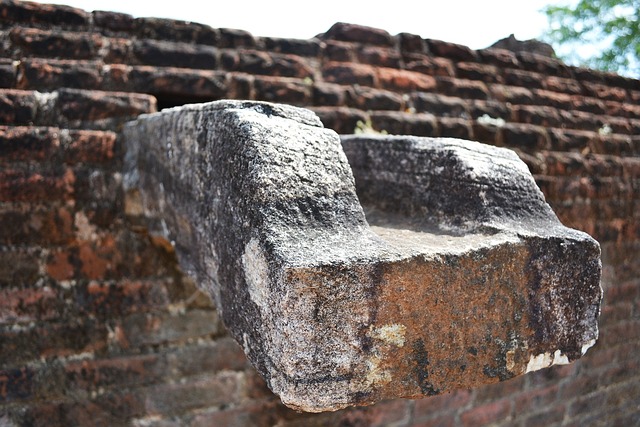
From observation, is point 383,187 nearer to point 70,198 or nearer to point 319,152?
point 319,152

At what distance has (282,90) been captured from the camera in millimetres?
2416

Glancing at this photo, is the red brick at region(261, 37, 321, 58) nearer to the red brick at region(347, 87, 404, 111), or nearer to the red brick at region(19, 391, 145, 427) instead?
the red brick at region(347, 87, 404, 111)

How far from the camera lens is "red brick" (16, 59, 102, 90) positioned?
1.97 meters

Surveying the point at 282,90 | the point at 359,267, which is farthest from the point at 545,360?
the point at 282,90

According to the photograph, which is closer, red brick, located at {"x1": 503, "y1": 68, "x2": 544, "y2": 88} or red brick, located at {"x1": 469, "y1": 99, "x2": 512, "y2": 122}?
red brick, located at {"x1": 469, "y1": 99, "x2": 512, "y2": 122}

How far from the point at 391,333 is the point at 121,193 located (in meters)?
1.39

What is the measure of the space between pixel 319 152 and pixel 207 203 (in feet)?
0.94

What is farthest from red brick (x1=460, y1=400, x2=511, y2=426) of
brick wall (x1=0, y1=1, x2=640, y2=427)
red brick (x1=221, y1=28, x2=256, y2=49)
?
red brick (x1=221, y1=28, x2=256, y2=49)

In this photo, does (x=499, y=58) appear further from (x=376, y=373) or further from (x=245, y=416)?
(x=376, y=373)

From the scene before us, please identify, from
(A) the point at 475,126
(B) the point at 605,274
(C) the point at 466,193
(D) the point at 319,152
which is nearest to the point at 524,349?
(C) the point at 466,193

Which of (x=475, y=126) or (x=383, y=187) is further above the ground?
(x=475, y=126)

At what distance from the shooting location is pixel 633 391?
377 centimetres

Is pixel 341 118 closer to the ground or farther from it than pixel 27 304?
Result: farther from it

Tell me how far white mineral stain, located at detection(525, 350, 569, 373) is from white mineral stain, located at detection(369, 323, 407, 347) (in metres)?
0.33
